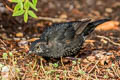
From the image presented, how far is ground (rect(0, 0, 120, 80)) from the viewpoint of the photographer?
430 cm

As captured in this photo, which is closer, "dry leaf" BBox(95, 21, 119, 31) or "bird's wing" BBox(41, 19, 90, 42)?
"bird's wing" BBox(41, 19, 90, 42)

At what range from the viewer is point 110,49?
544cm

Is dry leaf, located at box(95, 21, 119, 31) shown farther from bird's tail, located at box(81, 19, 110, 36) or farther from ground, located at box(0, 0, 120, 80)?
bird's tail, located at box(81, 19, 110, 36)

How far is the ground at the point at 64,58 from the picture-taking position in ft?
14.1

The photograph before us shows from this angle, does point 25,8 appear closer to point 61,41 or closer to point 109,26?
point 61,41

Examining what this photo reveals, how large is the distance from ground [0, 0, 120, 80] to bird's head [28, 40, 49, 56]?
12 cm

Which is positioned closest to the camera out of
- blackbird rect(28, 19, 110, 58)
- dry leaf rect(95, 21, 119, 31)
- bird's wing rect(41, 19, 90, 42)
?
blackbird rect(28, 19, 110, 58)

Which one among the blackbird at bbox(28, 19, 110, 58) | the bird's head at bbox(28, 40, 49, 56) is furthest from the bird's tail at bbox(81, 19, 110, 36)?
the bird's head at bbox(28, 40, 49, 56)

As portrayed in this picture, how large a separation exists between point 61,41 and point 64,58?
0.37 m

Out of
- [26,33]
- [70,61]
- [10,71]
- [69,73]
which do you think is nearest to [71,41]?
[70,61]

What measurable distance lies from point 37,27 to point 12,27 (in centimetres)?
59

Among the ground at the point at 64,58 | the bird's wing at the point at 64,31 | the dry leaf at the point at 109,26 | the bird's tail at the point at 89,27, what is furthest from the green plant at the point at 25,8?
the dry leaf at the point at 109,26

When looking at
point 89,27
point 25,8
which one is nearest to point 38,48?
point 25,8

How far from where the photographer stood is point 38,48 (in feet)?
15.4
